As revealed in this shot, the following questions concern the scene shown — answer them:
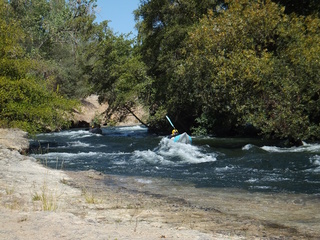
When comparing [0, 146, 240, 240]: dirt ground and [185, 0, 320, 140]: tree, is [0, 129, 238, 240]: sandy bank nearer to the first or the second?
[0, 146, 240, 240]: dirt ground

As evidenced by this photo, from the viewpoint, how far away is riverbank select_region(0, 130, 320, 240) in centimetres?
559

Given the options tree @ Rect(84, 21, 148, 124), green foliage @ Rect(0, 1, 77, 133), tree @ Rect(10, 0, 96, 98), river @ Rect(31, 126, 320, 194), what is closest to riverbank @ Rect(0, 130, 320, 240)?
river @ Rect(31, 126, 320, 194)

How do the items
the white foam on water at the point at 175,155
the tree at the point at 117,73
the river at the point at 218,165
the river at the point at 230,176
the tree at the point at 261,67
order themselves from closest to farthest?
1. the river at the point at 230,176
2. the river at the point at 218,165
3. the white foam on water at the point at 175,155
4. the tree at the point at 261,67
5. the tree at the point at 117,73

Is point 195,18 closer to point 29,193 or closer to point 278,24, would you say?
point 278,24

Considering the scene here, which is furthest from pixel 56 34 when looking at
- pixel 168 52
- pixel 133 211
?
pixel 133 211

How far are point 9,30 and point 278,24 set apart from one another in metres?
13.0

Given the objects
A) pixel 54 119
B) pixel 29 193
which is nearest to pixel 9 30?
pixel 54 119

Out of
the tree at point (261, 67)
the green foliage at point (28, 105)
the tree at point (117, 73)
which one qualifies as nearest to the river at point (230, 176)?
the green foliage at point (28, 105)

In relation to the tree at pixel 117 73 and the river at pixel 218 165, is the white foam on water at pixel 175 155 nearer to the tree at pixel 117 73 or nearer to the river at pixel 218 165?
the river at pixel 218 165

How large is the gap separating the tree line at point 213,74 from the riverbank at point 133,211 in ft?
27.0

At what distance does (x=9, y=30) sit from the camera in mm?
18484

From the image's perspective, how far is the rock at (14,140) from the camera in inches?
605

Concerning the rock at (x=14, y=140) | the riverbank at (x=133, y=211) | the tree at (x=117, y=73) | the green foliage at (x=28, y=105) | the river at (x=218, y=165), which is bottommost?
the river at (x=218, y=165)

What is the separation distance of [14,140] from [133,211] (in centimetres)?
1045
